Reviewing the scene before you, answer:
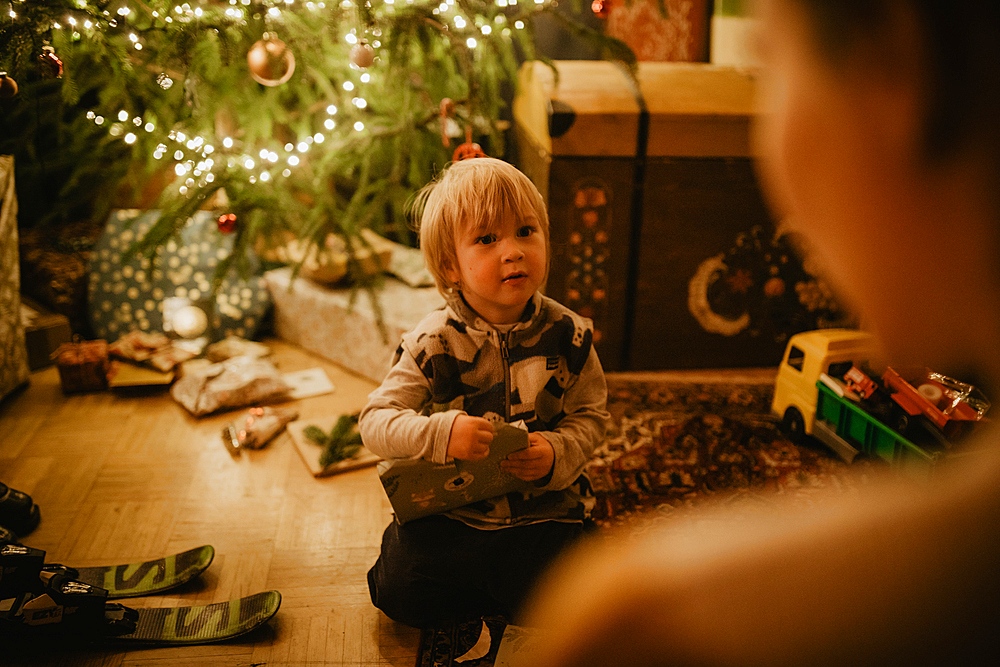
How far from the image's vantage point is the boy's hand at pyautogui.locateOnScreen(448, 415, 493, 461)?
3.08ft

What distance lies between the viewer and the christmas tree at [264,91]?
1.44 metres

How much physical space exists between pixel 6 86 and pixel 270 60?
0.49m

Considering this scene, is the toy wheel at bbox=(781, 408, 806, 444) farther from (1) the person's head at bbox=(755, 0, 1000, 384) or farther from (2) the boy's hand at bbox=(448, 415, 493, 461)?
(1) the person's head at bbox=(755, 0, 1000, 384)

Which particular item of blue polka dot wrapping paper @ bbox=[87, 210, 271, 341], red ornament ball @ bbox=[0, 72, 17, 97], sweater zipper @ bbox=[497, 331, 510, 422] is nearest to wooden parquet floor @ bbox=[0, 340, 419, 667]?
blue polka dot wrapping paper @ bbox=[87, 210, 271, 341]

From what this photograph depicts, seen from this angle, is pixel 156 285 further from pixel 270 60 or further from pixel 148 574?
pixel 148 574

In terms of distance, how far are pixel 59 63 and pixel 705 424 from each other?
1.54 meters

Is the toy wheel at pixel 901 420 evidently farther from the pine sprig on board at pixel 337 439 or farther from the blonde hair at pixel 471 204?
the pine sprig on board at pixel 337 439

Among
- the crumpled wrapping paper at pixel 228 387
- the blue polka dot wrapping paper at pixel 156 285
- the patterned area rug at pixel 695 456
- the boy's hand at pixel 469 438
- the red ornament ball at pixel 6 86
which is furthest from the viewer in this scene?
the blue polka dot wrapping paper at pixel 156 285

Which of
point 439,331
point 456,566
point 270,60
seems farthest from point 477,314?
point 270,60

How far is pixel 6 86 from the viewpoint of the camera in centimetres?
121

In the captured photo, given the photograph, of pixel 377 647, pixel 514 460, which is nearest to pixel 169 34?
pixel 514 460

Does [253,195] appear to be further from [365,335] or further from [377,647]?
[377,647]

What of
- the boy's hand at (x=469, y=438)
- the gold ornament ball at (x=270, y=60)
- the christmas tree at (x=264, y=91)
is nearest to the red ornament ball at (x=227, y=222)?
the christmas tree at (x=264, y=91)

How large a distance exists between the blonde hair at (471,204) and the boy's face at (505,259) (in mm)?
12
